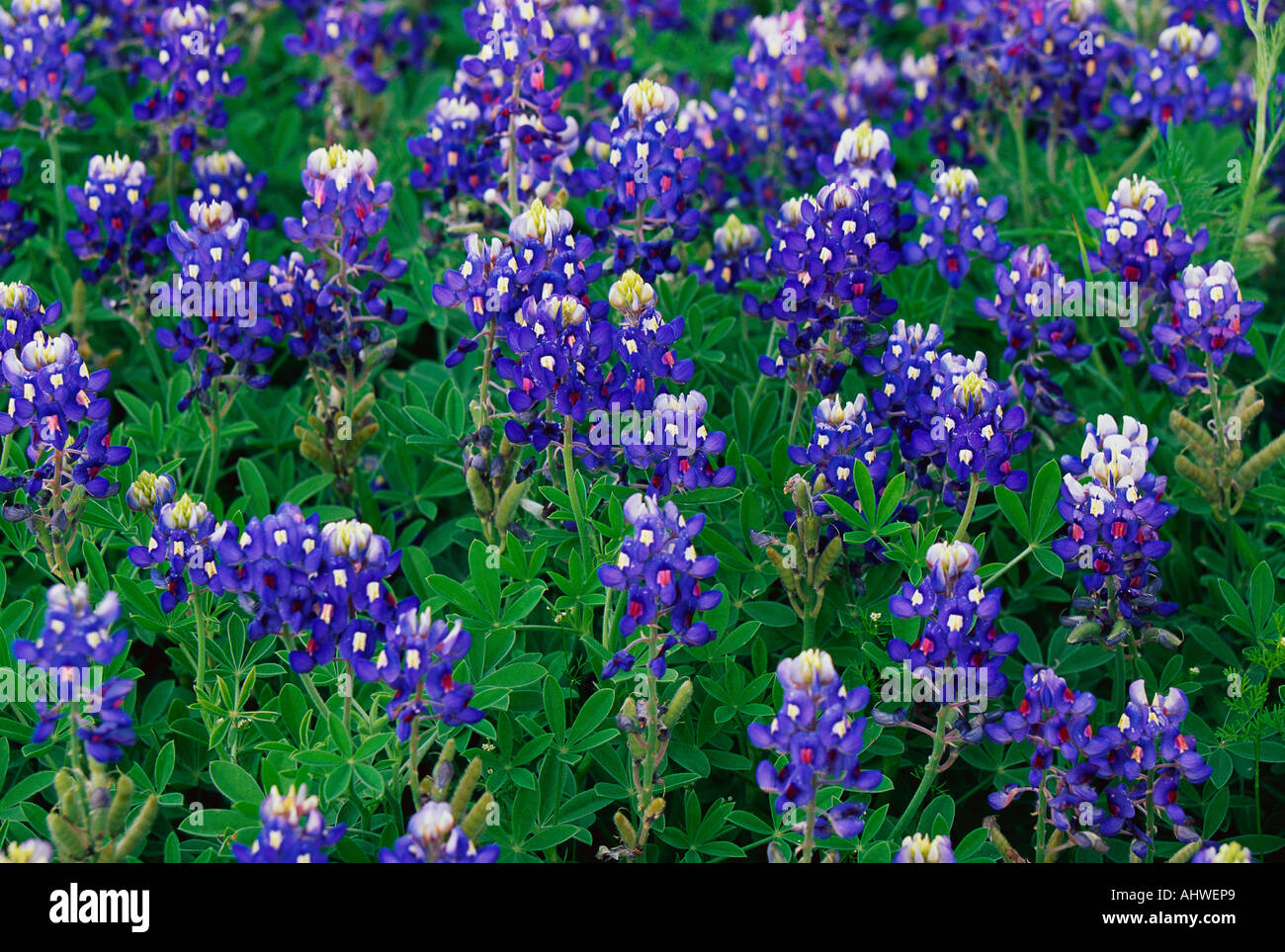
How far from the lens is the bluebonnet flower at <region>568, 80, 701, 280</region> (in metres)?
4.23

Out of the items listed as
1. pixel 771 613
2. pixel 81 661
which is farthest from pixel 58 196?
pixel 771 613

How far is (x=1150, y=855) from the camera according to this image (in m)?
3.39

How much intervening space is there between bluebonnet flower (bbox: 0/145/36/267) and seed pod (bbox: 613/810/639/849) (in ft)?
9.66

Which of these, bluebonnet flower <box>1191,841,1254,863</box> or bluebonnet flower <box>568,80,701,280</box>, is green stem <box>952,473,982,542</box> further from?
bluebonnet flower <box>568,80,701,280</box>

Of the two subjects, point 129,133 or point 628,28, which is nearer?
point 129,133

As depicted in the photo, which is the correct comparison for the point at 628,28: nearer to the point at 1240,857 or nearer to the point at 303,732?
the point at 303,732

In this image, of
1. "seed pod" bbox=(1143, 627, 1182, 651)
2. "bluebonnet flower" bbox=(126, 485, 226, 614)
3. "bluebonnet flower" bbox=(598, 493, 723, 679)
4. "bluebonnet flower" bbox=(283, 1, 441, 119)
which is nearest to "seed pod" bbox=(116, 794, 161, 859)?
"bluebonnet flower" bbox=(126, 485, 226, 614)

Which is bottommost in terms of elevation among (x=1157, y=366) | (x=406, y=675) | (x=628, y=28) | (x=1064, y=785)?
(x=1064, y=785)

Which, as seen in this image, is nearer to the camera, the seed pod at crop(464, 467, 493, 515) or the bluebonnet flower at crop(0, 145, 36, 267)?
the seed pod at crop(464, 467, 493, 515)

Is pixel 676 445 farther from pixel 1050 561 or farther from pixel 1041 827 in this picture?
pixel 1041 827

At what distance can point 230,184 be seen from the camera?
487 cm

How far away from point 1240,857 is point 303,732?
2143 millimetres

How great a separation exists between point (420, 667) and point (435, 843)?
379mm
